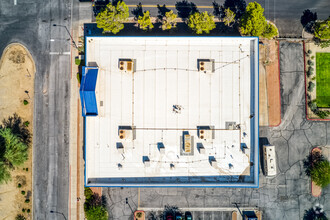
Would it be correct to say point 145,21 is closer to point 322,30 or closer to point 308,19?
point 308,19

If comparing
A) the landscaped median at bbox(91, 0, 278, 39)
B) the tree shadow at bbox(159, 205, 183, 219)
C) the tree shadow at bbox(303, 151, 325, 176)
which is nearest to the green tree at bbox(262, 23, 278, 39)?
the landscaped median at bbox(91, 0, 278, 39)

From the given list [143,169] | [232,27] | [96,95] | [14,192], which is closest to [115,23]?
[96,95]

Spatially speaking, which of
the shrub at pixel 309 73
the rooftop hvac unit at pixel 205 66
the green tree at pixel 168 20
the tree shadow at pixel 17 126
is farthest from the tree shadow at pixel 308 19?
the tree shadow at pixel 17 126

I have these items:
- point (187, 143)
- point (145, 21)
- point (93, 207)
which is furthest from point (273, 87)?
point (93, 207)

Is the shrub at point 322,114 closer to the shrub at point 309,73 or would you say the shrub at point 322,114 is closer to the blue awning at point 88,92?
the shrub at point 309,73

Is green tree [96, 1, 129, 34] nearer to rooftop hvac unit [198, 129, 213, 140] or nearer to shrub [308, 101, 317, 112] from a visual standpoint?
rooftop hvac unit [198, 129, 213, 140]

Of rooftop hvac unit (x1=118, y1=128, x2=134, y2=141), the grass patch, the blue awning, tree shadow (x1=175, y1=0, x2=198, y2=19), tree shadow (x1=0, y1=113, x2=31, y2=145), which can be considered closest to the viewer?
the blue awning
